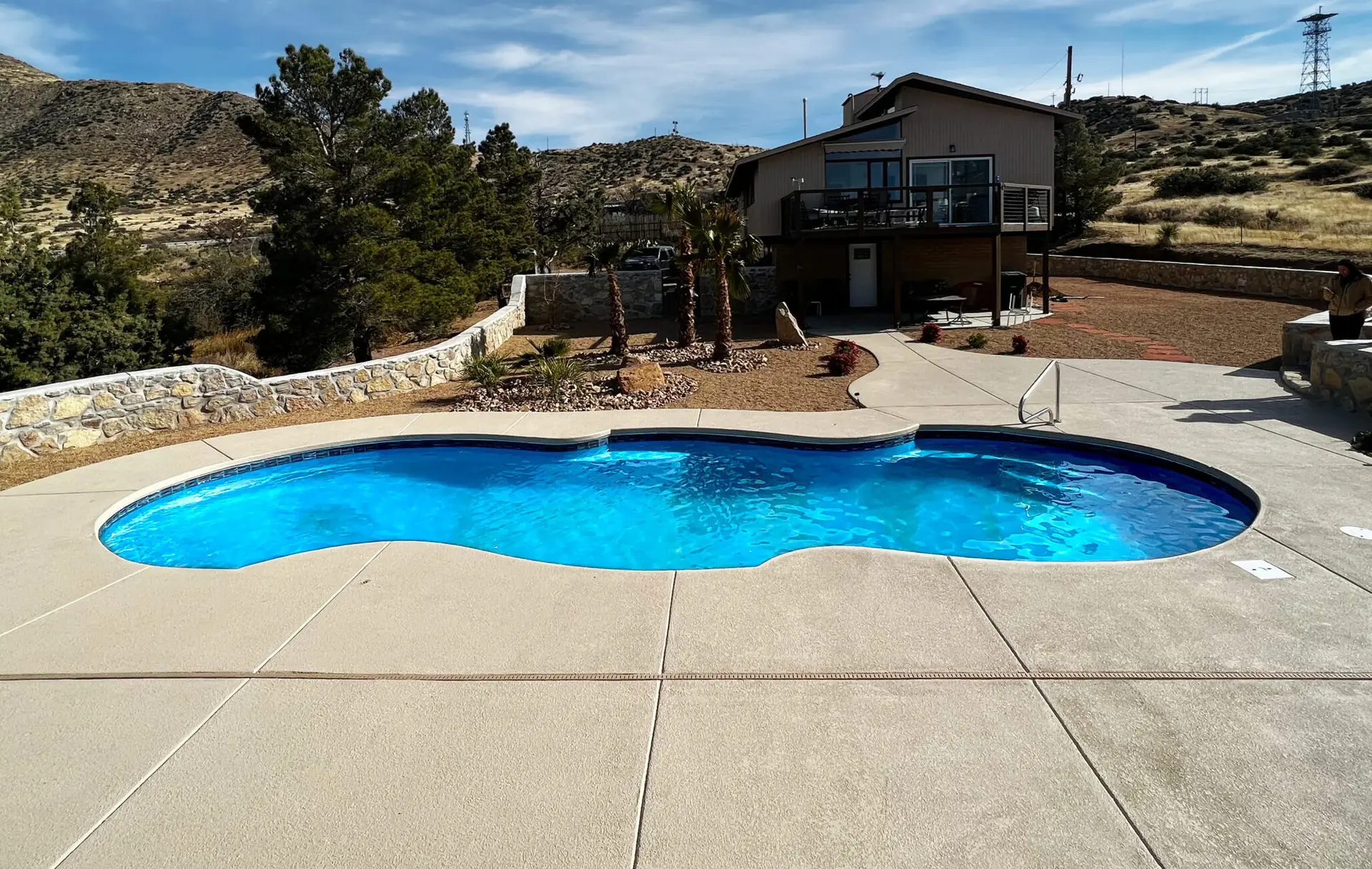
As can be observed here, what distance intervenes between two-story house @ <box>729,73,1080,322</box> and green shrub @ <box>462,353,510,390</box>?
933 centimetres

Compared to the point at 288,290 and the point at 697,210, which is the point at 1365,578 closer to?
the point at 697,210

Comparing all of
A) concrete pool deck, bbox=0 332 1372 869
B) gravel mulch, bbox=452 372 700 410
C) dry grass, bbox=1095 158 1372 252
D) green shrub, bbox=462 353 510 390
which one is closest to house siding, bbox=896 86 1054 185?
dry grass, bbox=1095 158 1372 252

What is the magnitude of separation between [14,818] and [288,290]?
15.1 metres

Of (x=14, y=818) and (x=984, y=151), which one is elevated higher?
(x=984, y=151)

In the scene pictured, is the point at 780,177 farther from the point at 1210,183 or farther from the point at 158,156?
the point at 158,156

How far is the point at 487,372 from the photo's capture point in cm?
1462

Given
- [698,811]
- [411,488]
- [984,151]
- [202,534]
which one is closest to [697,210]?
Answer: [411,488]

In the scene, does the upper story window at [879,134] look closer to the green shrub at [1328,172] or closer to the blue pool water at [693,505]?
the blue pool water at [693,505]

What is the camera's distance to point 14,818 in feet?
12.4

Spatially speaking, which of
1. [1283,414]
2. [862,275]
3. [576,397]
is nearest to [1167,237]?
[862,275]

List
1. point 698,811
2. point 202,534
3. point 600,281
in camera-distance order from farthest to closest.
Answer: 1. point 600,281
2. point 202,534
3. point 698,811

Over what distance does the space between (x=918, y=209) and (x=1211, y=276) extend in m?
11.1

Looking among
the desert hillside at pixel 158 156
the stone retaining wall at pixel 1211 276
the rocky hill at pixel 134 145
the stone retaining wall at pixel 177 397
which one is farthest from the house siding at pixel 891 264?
the rocky hill at pixel 134 145

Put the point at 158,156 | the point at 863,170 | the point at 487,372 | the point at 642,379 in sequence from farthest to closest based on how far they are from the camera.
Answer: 1. the point at 158,156
2. the point at 863,170
3. the point at 487,372
4. the point at 642,379
